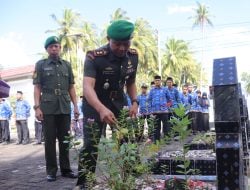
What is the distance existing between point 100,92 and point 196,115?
37.9 feet

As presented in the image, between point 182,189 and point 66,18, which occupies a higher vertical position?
point 66,18

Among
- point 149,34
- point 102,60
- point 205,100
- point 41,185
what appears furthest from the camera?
point 149,34

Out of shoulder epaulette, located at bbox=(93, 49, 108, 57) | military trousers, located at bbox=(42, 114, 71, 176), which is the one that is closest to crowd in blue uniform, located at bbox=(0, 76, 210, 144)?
military trousers, located at bbox=(42, 114, 71, 176)

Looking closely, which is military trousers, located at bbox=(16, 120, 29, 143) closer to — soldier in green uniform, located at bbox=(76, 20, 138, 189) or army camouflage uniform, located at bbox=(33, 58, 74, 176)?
army camouflage uniform, located at bbox=(33, 58, 74, 176)

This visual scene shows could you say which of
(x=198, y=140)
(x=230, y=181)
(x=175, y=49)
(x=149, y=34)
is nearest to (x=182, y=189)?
(x=230, y=181)

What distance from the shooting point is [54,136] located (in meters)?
5.05

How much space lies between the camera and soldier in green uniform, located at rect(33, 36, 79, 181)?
16.4 ft

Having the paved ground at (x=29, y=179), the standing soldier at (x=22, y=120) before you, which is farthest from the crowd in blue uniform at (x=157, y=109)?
the paved ground at (x=29, y=179)

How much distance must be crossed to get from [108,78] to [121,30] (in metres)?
0.62

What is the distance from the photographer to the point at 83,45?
43312 mm

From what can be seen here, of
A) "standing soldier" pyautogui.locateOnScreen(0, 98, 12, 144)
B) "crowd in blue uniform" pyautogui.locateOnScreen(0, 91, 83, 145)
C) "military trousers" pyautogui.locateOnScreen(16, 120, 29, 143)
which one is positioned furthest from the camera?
"standing soldier" pyautogui.locateOnScreen(0, 98, 12, 144)

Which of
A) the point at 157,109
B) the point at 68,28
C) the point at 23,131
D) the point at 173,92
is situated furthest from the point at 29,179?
the point at 68,28

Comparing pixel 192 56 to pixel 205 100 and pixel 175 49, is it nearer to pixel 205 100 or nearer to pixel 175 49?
pixel 175 49

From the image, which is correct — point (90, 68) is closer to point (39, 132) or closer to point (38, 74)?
point (38, 74)
